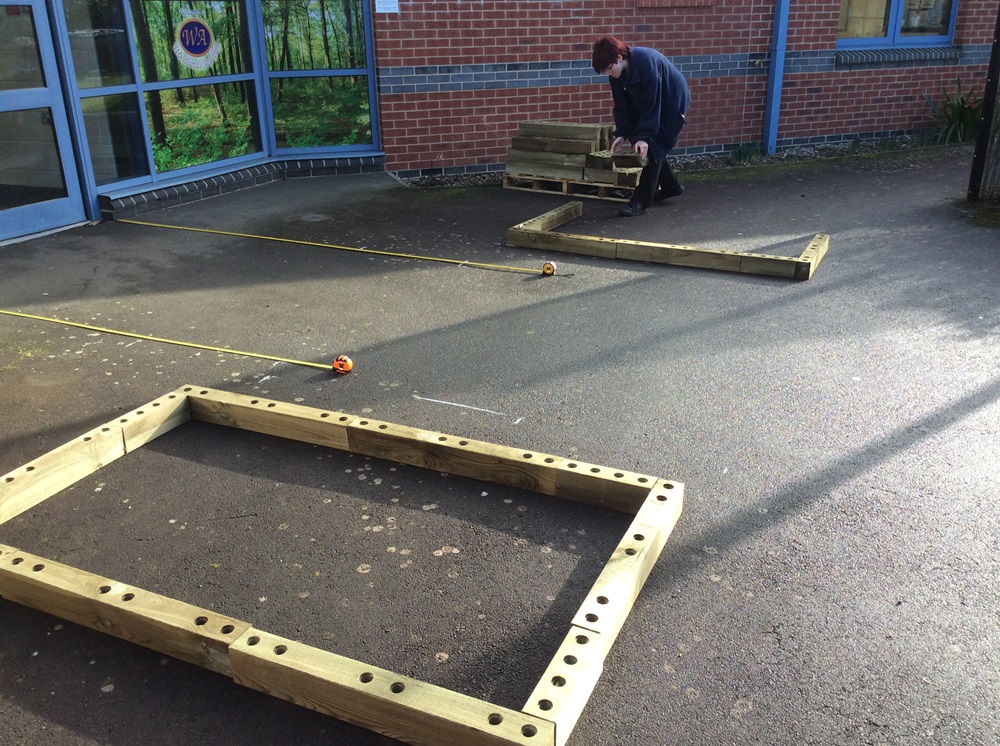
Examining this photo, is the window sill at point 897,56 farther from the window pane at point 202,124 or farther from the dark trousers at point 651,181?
the window pane at point 202,124

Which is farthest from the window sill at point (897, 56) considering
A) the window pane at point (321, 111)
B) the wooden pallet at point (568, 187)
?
the window pane at point (321, 111)

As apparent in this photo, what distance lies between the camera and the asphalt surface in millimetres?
2697

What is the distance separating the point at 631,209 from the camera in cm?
858

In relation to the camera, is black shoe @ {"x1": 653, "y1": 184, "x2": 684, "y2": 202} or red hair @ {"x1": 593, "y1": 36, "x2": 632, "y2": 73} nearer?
red hair @ {"x1": 593, "y1": 36, "x2": 632, "y2": 73}

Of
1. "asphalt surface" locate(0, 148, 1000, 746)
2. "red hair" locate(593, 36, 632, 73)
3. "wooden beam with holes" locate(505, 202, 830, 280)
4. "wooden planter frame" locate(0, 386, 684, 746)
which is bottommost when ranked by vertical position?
"asphalt surface" locate(0, 148, 1000, 746)

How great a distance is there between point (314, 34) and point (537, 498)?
26.4ft

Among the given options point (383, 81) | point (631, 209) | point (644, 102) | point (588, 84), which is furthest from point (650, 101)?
point (383, 81)

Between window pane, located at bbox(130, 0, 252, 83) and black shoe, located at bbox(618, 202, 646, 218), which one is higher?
window pane, located at bbox(130, 0, 252, 83)

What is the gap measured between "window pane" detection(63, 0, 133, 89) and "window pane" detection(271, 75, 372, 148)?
6.34ft

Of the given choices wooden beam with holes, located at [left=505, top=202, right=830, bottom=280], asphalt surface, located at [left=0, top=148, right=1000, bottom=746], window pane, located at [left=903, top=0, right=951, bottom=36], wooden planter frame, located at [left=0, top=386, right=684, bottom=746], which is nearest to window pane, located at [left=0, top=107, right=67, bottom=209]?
asphalt surface, located at [left=0, top=148, right=1000, bottom=746]

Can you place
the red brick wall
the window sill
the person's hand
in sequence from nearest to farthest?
1. the person's hand
2. the red brick wall
3. the window sill

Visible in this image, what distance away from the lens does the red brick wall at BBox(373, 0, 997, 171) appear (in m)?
10.1

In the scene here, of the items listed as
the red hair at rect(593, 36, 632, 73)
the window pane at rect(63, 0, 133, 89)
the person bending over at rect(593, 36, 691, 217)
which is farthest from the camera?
the window pane at rect(63, 0, 133, 89)

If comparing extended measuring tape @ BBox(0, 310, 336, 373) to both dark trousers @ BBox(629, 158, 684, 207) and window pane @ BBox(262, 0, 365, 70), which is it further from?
window pane @ BBox(262, 0, 365, 70)
